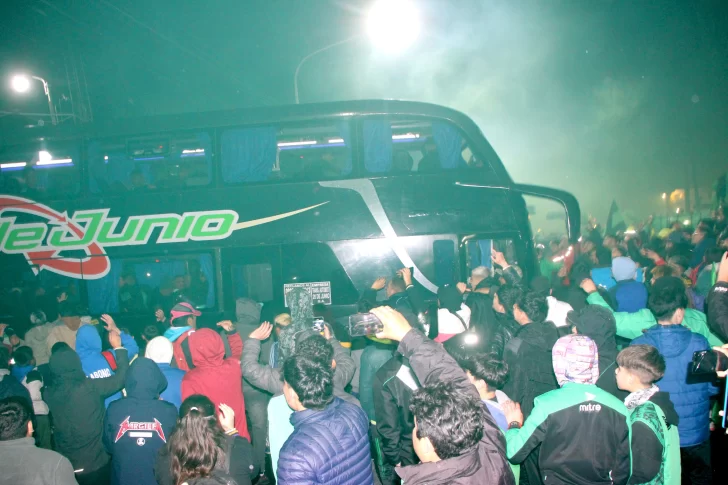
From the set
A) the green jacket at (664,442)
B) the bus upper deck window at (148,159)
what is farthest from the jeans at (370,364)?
the bus upper deck window at (148,159)

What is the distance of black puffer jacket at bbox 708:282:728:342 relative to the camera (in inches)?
134

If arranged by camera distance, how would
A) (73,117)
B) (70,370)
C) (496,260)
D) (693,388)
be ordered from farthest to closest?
(73,117) → (496,260) → (70,370) → (693,388)

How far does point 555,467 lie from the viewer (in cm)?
265

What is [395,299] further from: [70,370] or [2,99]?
[2,99]

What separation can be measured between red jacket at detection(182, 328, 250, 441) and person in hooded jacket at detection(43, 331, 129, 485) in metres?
0.92

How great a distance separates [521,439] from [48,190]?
8.16 meters

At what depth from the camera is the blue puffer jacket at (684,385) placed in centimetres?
343

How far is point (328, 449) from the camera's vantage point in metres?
2.41

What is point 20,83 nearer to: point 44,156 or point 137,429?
point 44,156

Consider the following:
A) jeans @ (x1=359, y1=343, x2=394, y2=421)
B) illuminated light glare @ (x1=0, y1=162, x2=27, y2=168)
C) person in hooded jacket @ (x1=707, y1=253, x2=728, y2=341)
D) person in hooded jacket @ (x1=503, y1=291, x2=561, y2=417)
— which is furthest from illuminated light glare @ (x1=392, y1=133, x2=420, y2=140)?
illuminated light glare @ (x1=0, y1=162, x2=27, y2=168)

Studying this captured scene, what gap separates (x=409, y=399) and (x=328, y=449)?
1.07 m

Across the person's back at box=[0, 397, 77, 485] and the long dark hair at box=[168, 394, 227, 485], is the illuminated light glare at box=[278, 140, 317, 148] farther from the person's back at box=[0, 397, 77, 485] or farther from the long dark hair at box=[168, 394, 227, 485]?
the long dark hair at box=[168, 394, 227, 485]

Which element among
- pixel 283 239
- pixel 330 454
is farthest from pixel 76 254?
pixel 330 454

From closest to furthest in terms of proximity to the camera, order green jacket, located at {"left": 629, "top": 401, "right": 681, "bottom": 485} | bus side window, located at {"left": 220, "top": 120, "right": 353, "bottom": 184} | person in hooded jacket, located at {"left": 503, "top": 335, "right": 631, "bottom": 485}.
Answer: person in hooded jacket, located at {"left": 503, "top": 335, "right": 631, "bottom": 485} < green jacket, located at {"left": 629, "top": 401, "right": 681, "bottom": 485} < bus side window, located at {"left": 220, "top": 120, "right": 353, "bottom": 184}
